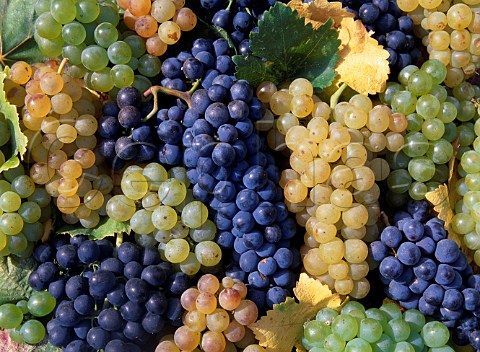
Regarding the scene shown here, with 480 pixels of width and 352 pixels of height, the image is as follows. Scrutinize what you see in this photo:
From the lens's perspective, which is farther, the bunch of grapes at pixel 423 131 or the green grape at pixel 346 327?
the bunch of grapes at pixel 423 131

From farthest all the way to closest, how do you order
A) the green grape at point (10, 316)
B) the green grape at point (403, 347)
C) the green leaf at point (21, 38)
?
the green leaf at point (21, 38)
the green grape at point (10, 316)
the green grape at point (403, 347)

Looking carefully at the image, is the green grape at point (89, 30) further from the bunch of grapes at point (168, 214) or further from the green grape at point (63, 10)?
the bunch of grapes at point (168, 214)

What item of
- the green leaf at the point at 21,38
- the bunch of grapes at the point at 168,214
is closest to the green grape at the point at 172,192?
the bunch of grapes at the point at 168,214

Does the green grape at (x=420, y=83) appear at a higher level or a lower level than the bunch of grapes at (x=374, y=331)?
higher

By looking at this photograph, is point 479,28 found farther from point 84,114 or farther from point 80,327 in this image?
point 80,327

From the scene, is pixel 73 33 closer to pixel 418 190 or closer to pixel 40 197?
pixel 40 197

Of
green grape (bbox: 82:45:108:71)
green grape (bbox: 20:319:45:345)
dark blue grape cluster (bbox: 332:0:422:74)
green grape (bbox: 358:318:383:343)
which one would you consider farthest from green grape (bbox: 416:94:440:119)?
green grape (bbox: 20:319:45:345)

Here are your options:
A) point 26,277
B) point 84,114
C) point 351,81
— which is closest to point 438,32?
point 351,81
